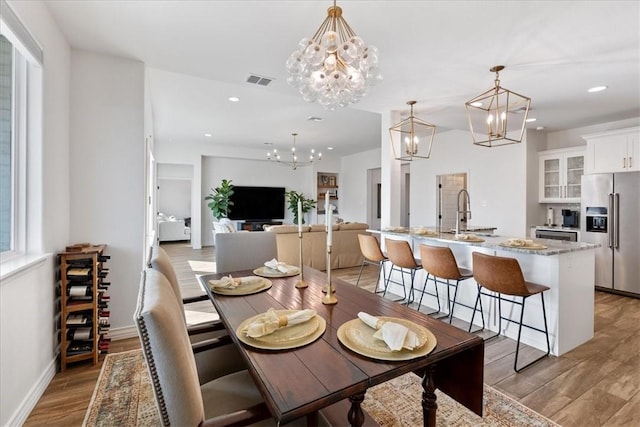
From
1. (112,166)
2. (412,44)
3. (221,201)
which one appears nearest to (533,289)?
(412,44)

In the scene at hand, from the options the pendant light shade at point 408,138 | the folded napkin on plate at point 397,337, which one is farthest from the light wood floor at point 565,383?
the pendant light shade at point 408,138

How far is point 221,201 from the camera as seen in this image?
834 centimetres

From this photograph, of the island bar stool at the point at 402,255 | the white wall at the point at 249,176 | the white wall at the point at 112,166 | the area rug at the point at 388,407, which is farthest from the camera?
the white wall at the point at 249,176

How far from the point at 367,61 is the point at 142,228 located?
2.45 meters

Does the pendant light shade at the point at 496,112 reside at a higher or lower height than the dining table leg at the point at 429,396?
higher

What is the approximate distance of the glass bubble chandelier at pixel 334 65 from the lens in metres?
1.90

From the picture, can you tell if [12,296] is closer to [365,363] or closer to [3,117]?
[3,117]

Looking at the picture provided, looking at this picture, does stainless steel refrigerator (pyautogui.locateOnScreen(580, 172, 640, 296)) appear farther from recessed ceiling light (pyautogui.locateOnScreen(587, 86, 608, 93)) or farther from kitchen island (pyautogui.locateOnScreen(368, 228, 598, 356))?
kitchen island (pyautogui.locateOnScreen(368, 228, 598, 356))

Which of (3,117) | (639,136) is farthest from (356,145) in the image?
(3,117)

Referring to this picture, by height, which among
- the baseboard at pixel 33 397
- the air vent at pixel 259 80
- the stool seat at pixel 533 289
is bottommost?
the baseboard at pixel 33 397

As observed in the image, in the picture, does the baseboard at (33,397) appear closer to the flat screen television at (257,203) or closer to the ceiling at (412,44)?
the ceiling at (412,44)

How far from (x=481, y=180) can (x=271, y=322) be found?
19.9 ft

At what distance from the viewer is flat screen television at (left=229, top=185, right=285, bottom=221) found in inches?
349

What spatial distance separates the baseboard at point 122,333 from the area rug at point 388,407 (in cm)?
60
